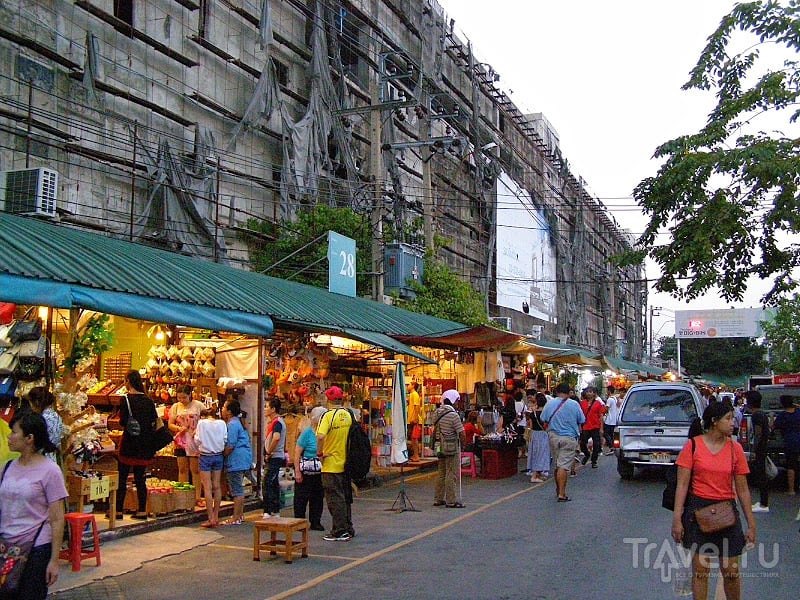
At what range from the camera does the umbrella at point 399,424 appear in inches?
499

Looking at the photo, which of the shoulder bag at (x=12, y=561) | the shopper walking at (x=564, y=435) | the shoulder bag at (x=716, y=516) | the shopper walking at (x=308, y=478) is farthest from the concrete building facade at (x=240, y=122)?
the shoulder bag at (x=716, y=516)

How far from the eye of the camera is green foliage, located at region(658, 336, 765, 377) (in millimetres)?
73688

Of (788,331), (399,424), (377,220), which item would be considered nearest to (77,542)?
(399,424)

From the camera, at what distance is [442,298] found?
2475 cm

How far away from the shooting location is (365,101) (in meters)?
27.4

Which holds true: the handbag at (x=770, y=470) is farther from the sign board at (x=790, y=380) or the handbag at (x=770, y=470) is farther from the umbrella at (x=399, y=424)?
the sign board at (x=790, y=380)

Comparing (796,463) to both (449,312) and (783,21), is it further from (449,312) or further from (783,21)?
(449,312)

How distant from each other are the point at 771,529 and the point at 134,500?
8.44 metres

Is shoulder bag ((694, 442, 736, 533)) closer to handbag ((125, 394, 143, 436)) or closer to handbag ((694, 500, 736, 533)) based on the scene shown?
handbag ((694, 500, 736, 533))

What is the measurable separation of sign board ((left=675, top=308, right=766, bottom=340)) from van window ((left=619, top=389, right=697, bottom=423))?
50.5 metres

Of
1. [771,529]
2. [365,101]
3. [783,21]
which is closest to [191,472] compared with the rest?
[771,529]

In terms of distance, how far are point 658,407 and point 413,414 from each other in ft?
18.9

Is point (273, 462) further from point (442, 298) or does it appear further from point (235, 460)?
point (442, 298)

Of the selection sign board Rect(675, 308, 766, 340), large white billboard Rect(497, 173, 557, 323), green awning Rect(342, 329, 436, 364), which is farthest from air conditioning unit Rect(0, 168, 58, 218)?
sign board Rect(675, 308, 766, 340)
